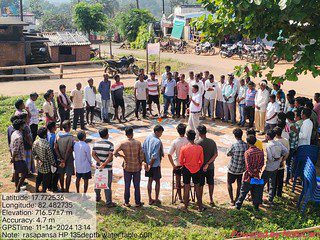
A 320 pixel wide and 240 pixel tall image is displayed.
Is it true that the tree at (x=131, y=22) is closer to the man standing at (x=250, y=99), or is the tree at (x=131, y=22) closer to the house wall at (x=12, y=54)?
the house wall at (x=12, y=54)

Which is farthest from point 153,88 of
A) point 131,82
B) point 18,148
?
point 131,82

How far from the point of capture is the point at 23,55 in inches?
1064

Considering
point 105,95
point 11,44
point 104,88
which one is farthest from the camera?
point 11,44

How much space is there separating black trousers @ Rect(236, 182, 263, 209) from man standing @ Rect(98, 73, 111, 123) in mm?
6155

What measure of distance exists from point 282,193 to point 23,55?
2302cm

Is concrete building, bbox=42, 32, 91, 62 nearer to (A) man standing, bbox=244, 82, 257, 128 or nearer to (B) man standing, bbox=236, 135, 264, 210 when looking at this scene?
(A) man standing, bbox=244, 82, 257, 128

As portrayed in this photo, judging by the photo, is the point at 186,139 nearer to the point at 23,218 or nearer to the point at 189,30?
the point at 23,218

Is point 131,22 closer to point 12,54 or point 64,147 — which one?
point 12,54

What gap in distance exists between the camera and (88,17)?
3978 centimetres

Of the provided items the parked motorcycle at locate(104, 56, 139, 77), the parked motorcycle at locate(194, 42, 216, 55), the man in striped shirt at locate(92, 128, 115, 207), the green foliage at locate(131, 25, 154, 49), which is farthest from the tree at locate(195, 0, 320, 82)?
the green foliage at locate(131, 25, 154, 49)

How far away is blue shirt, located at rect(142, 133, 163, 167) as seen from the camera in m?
7.03

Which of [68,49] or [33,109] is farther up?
[68,49]

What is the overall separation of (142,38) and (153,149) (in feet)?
108

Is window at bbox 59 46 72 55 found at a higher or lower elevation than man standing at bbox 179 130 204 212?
higher
